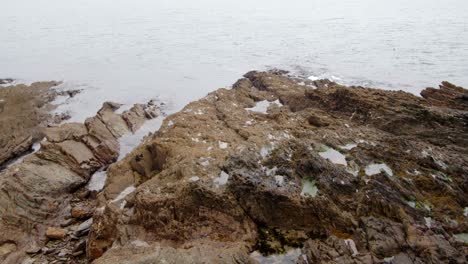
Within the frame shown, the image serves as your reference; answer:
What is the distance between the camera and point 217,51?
35719 millimetres

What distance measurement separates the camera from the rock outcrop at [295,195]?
8.25m

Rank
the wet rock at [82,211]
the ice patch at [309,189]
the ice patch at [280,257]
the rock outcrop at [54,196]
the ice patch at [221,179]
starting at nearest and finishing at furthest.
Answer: the ice patch at [280,257] → the ice patch at [309,189] → the ice patch at [221,179] → the rock outcrop at [54,196] → the wet rock at [82,211]

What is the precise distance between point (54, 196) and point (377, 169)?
11491mm

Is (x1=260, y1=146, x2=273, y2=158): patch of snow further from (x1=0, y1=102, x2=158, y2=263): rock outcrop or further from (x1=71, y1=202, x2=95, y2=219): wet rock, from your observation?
(x1=71, y1=202, x2=95, y2=219): wet rock

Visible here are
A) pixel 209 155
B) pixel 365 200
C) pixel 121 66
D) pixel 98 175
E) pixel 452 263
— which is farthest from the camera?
pixel 121 66

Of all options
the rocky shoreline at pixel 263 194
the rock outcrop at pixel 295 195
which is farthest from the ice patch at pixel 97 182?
the rock outcrop at pixel 295 195

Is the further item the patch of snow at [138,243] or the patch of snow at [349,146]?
the patch of snow at [349,146]

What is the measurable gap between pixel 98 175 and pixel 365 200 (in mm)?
10861

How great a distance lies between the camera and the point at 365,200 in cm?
927

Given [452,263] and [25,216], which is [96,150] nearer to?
[25,216]

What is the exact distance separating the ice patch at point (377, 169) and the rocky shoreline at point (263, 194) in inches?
1.2

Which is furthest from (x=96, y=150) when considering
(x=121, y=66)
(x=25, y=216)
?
(x=121, y=66)

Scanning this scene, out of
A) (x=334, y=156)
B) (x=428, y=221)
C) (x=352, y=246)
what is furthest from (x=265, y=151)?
(x=428, y=221)

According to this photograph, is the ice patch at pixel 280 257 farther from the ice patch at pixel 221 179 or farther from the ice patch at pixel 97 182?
the ice patch at pixel 97 182
